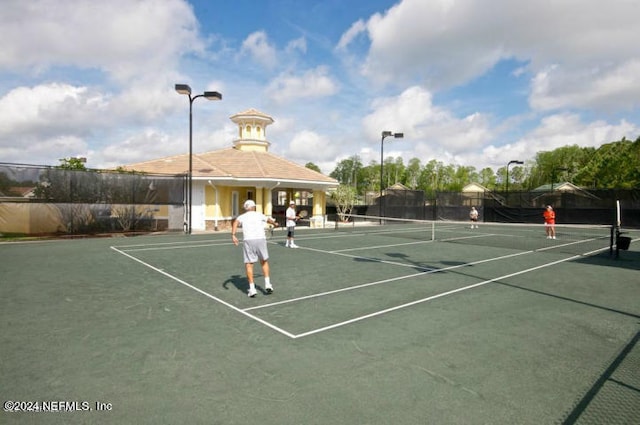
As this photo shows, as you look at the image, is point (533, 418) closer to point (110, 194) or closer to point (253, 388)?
point (253, 388)

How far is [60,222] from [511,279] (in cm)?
1854

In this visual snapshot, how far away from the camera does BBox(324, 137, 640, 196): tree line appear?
53.4 m

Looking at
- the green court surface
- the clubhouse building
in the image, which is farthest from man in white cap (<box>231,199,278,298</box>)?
the clubhouse building

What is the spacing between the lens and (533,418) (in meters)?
3.19

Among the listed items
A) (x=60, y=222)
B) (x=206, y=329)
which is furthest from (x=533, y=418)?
(x=60, y=222)

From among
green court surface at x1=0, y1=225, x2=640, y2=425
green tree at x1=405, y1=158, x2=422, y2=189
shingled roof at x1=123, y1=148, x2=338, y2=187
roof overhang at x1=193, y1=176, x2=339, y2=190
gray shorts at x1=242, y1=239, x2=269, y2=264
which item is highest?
green tree at x1=405, y1=158, x2=422, y2=189

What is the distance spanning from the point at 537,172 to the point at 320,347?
11723 centimetres

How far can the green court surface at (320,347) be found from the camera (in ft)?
10.9

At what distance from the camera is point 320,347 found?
4684 mm

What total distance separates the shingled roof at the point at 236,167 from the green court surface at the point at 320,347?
51.0 ft

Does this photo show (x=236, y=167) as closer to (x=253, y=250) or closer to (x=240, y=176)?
(x=240, y=176)

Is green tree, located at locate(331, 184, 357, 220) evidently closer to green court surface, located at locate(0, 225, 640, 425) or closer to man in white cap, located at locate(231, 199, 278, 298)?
green court surface, located at locate(0, 225, 640, 425)

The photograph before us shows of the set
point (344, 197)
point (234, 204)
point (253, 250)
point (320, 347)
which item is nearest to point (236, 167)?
point (234, 204)

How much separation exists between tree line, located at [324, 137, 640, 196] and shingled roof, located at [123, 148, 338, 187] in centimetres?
1435
